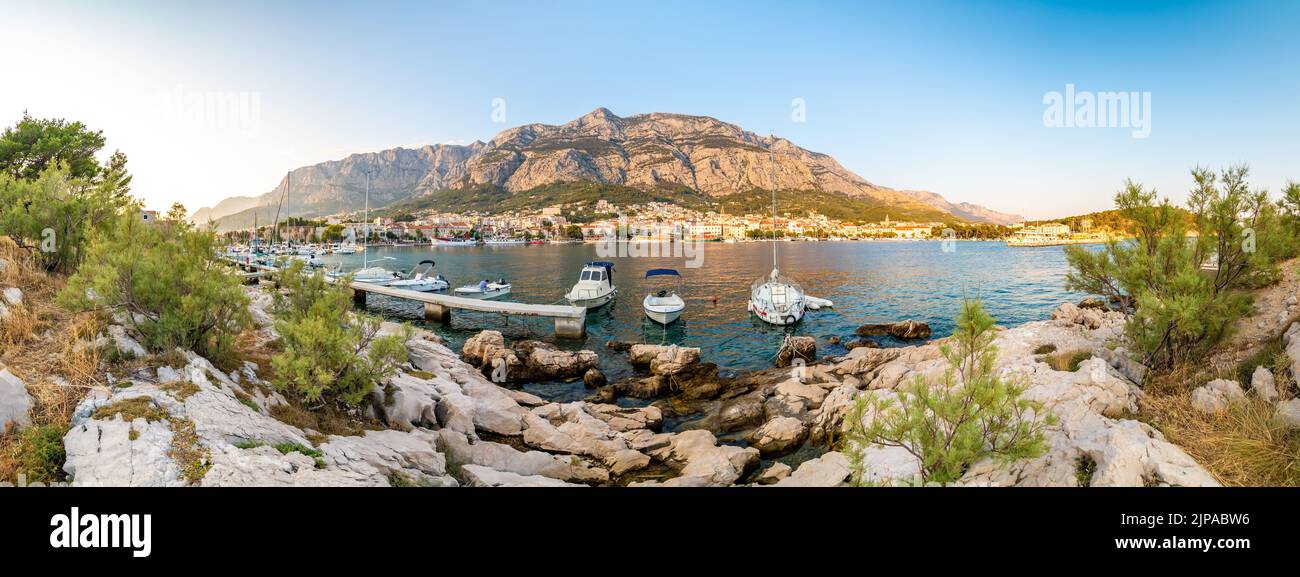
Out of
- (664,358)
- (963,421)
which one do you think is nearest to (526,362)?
(664,358)

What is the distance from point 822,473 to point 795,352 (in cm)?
988

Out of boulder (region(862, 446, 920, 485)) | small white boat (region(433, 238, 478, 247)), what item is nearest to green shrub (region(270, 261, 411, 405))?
boulder (region(862, 446, 920, 485))

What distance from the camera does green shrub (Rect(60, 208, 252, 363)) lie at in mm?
5645

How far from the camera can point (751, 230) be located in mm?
138250

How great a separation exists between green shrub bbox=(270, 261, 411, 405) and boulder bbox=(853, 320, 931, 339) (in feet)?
64.6

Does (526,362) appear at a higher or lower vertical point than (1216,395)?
lower

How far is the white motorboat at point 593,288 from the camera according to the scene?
26.6 metres

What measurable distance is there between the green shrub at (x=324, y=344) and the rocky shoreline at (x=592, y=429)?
525mm

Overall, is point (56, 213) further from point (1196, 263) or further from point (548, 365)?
point (1196, 263)

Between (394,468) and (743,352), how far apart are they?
15.0 meters

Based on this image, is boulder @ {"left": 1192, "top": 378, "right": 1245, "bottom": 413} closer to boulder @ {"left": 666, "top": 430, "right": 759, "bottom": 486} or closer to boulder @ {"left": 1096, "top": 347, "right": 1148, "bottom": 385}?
boulder @ {"left": 1096, "top": 347, "right": 1148, "bottom": 385}

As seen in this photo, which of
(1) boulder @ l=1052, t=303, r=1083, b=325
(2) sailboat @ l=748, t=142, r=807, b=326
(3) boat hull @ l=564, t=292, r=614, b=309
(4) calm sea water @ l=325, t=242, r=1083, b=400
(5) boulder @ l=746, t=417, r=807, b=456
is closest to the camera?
(5) boulder @ l=746, t=417, r=807, b=456

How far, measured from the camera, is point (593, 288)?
27.0 m
